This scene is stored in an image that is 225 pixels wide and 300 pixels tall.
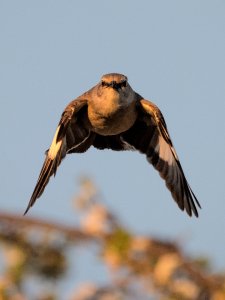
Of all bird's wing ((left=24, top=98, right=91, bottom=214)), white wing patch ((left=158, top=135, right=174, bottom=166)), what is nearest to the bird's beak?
bird's wing ((left=24, top=98, right=91, bottom=214))

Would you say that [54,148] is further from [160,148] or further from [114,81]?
[160,148]

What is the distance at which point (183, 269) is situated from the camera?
164cm

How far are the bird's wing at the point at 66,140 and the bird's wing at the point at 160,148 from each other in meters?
0.83

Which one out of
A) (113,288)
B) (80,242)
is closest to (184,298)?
(113,288)

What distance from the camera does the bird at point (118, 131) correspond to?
9188mm

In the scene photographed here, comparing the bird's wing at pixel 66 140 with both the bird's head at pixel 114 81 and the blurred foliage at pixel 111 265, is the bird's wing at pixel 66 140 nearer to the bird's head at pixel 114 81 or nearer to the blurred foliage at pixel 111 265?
the bird's head at pixel 114 81

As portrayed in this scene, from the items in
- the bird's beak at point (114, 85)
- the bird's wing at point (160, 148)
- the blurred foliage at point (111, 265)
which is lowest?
the bird's wing at point (160, 148)

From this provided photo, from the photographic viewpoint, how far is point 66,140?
9.64m

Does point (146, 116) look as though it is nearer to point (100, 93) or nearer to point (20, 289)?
point (100, 93)

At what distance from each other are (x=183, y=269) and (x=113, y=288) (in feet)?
0.63

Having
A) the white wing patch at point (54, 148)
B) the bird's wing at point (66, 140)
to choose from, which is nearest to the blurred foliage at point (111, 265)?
the bird's wing at point (66, 140)

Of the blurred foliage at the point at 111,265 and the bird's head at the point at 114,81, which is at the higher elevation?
the blurred foliage at the point at 111,265

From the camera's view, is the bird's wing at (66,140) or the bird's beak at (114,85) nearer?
the bird's wing at (66,140)

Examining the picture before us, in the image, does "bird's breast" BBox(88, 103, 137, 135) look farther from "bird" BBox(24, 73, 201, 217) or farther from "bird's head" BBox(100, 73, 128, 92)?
"bird's head" BBox(100, 73, 128, 92)
